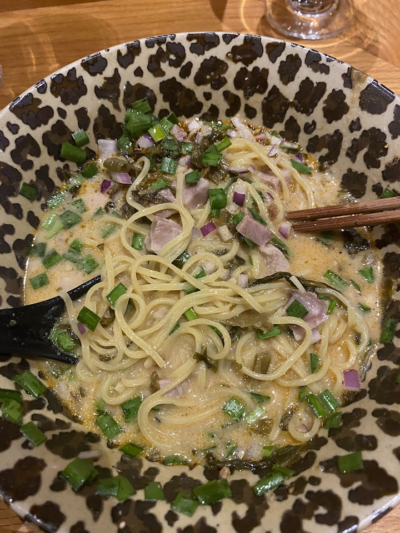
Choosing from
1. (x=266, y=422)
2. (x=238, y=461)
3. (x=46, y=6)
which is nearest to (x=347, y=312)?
(x=266, y=422)

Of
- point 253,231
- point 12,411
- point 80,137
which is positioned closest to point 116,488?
point 12,411

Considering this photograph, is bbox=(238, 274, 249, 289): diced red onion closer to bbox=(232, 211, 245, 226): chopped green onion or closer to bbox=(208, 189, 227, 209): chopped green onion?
bbox=(232, 211, 245, 226): chopped green onion

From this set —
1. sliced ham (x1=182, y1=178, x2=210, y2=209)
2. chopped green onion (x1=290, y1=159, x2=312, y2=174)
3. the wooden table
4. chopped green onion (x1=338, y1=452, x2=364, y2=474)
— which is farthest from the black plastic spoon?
the wooden table

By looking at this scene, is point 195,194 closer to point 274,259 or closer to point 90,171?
point 274,259

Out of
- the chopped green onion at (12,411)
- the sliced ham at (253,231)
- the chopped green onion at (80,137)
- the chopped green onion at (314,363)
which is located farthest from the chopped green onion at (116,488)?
the chopped green onion at (80,137)

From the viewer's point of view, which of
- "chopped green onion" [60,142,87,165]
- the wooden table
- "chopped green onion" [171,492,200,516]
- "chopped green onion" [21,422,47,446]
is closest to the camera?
"chopped green onion" [171,492,200,516]

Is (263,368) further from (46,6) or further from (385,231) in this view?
(46,6)
